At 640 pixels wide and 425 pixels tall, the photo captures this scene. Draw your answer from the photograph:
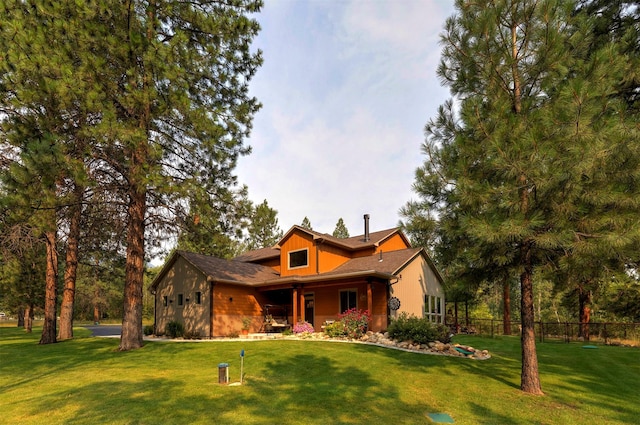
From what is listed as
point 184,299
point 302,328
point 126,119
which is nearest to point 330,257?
point 302,328

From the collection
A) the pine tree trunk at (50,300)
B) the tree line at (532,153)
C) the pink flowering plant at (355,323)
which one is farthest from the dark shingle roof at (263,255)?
the tree line at (532,153)

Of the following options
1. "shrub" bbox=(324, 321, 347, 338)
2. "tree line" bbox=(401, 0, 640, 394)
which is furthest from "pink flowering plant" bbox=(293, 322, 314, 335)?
"tree line" bbox=(401, 0, 640, 394)

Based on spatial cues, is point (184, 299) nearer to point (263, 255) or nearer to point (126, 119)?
point (263, 255)

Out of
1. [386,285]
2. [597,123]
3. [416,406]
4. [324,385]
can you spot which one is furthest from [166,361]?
[597,123]

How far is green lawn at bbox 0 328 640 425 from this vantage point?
243 inches

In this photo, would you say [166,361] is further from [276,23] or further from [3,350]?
[276,23]

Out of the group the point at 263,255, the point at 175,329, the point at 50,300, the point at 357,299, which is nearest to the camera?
the point at 50,300

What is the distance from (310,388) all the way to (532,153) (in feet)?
21.9

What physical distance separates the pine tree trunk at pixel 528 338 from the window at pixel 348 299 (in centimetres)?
1015

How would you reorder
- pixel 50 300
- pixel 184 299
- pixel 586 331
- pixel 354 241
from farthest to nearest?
pixel 354 241, pixel 184 299, pixel 586 331, pixel 50 300

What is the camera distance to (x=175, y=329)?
18.9m

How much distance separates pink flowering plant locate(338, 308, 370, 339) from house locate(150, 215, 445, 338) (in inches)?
22.3

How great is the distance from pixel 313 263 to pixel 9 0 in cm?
1508

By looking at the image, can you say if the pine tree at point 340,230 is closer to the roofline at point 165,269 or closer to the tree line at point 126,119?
the roofline at point 165,269
